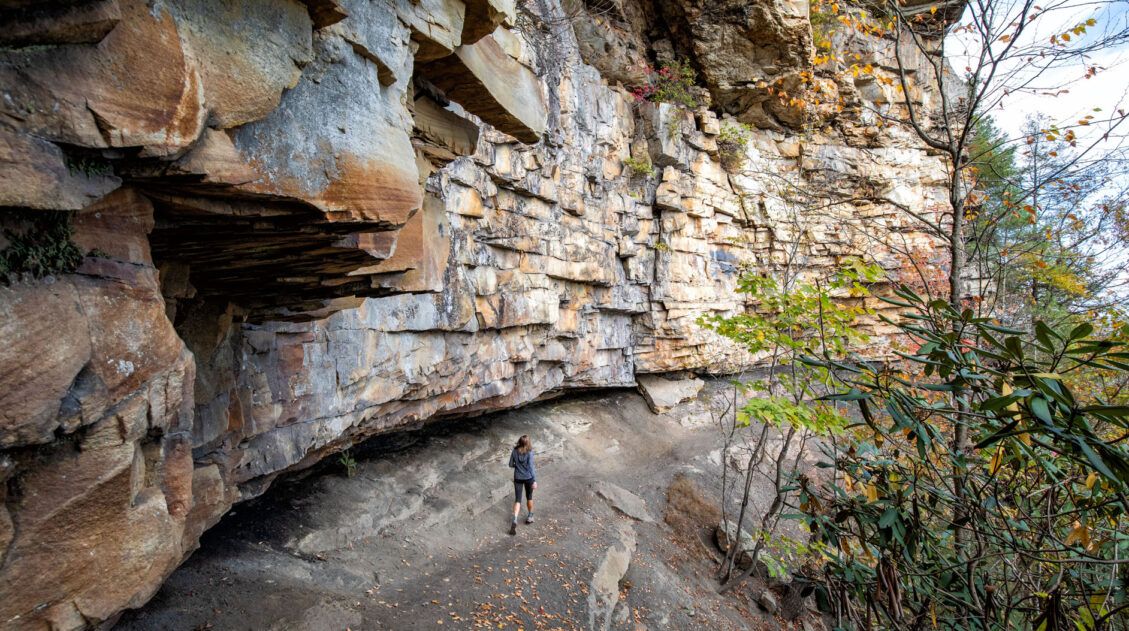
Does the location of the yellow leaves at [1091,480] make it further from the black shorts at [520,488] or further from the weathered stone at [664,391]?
the weathered stone at [664,391]

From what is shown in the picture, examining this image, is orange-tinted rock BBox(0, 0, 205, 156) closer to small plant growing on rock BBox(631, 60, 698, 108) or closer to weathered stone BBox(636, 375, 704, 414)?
small plant growing on rock BBox(631, 60, 698, 108)

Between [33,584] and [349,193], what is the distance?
2039 mm

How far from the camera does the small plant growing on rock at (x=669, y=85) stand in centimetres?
1377

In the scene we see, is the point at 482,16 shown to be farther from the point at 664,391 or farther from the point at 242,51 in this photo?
the point at 664,391

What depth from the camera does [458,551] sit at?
7.70 metres

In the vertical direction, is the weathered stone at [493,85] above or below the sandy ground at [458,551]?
above

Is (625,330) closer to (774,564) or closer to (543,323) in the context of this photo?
(543,323)

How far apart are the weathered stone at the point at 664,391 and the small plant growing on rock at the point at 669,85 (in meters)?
7.16

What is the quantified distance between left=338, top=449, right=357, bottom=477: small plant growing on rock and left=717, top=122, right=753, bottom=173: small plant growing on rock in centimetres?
1198

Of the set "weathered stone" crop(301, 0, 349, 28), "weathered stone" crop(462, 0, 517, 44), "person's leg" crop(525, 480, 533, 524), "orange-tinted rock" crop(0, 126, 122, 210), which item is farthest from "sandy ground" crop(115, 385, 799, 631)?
"weathered stone" crop(462, 0, 517, 44)

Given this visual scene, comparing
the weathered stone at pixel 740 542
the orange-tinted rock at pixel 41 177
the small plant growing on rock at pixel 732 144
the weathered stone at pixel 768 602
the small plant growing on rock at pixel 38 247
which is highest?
the small plant growing on rock at pixel 732 144

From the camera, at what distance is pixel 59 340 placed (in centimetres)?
209

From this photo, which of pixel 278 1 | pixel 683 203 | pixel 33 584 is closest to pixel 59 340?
pixel 33 584

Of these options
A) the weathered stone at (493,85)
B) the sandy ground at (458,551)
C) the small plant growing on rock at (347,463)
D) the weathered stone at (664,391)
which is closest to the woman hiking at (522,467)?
the sandy ground at (458,551)
